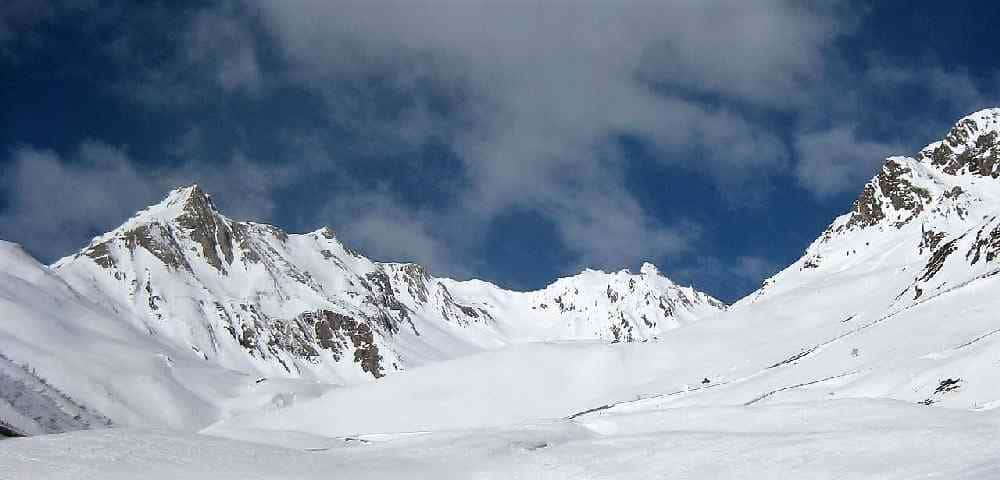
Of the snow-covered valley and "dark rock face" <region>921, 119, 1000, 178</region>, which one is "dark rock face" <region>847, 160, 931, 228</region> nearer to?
the snow-covered valley

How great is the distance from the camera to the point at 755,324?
289ft

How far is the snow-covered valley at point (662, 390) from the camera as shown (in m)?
15.9

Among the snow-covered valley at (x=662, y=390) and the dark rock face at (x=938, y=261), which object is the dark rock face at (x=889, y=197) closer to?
the snow-covered valley at (x=662, y=390)

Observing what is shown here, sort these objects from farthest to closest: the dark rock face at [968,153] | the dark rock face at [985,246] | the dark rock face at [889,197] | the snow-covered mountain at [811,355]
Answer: the dark rock face at [968,153] < the dark rock face at [889,197] < the dark rock face at [985,246] < the snow-covered mountain at [811,355]

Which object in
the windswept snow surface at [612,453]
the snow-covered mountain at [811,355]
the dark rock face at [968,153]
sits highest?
the dark rock face at [968,153]

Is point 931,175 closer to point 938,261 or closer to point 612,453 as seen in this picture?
point 938,261

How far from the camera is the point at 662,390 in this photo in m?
66.8

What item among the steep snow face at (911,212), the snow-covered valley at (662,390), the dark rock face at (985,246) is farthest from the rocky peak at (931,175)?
the dark rock face at (985,246)

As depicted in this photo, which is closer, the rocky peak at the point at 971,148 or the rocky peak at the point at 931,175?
the rocky peak at the point at 931,175

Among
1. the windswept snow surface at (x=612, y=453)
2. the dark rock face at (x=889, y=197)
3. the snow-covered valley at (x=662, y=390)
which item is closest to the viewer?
the windswept snow surface at (x=612, y=453)

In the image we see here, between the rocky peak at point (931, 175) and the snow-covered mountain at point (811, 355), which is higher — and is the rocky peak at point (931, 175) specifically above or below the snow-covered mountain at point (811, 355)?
above

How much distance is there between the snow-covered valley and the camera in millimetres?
15945

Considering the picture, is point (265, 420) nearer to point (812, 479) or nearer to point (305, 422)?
point (305, 422)

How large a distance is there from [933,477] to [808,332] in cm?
6863
